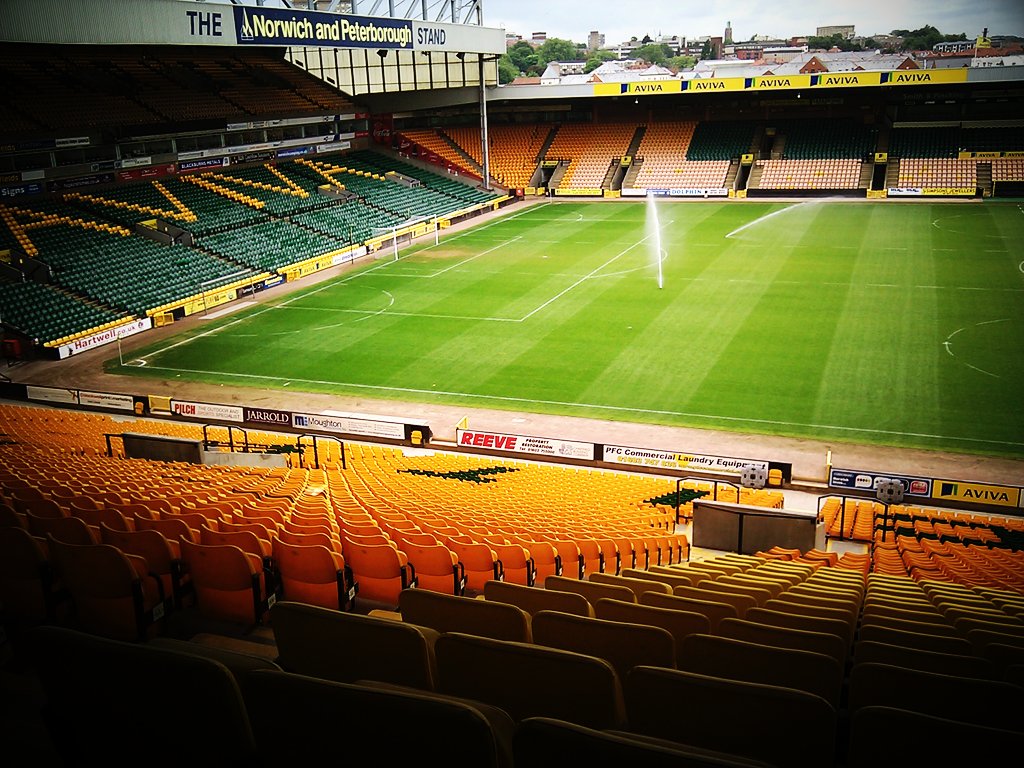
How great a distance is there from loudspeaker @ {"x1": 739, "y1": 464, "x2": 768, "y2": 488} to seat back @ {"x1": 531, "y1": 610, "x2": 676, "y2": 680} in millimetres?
16796

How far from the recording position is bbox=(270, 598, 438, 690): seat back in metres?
3.85

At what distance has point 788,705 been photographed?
3.39 m

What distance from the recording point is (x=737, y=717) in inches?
135

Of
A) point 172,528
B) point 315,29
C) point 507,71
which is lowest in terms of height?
point 172,528

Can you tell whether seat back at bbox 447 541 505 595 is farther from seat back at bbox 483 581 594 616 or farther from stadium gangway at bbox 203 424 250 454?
stadium gangway at bbox 203 424 250 454

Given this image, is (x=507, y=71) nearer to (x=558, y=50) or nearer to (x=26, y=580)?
(x=558, y=50)

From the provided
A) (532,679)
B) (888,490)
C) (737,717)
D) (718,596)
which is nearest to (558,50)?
(888,490)

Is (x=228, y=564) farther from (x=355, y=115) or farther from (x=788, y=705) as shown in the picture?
(x=355, y=115)

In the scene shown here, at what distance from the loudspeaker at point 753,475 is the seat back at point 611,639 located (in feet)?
55.1

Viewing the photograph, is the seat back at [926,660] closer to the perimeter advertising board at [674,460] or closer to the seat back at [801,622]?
the seat back at [801,622]

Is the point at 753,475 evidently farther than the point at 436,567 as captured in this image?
Yes

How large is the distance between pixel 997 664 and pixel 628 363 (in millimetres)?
25218

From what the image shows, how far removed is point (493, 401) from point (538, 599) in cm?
2164

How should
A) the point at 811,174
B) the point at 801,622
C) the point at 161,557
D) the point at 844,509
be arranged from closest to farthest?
the point at 801,622 < the point at 161,557 < the point at 844,509 < the point at 811,174
